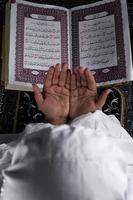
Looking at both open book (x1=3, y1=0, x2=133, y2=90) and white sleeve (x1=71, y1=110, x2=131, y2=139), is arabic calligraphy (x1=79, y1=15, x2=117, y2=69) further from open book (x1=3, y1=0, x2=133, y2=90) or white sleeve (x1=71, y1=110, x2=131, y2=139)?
white sleeve (x1=71, y1=110, x2=131, y2=139)

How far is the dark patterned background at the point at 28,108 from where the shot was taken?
1.11 meters

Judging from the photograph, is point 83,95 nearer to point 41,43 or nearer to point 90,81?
point 90,81

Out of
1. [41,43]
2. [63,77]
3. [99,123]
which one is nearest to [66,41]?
[41,43]

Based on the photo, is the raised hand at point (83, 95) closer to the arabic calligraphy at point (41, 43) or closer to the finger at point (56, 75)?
the finger at point (56, 75)

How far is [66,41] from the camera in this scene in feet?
4.06

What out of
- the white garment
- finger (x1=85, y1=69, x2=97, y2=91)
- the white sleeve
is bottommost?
the white garment

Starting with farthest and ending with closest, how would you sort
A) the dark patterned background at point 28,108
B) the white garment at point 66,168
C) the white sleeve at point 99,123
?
the dark patterned background at point 28,108, the white sleeve at point 99,123, the white garment at point 66,168

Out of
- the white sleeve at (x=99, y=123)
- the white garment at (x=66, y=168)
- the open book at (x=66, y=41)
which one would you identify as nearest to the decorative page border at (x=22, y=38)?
the open book at (x=66, y=41)

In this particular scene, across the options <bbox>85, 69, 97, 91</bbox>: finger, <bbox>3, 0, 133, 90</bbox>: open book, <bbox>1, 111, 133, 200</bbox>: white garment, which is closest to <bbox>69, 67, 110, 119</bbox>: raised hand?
→ <bbox>85, 69, 97, 91</bbox>: finger

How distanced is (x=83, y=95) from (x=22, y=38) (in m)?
0.30

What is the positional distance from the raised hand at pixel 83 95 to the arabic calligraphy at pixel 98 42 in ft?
0.52

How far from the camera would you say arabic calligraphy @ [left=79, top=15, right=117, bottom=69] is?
1.20 metres

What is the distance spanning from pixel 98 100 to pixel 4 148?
10.6 inches

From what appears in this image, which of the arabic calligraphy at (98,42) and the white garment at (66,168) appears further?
the arabic calligraphy at (98,42)
